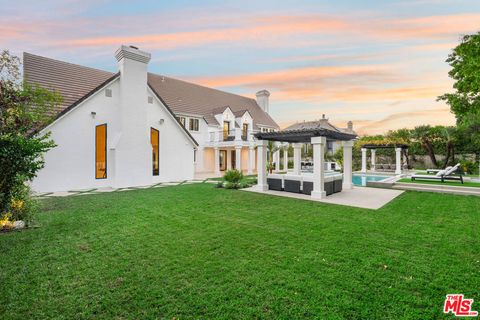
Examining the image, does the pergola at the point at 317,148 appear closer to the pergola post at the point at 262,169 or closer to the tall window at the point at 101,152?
the pergola post at the point at 262,169

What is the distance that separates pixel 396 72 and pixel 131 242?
1872 cm

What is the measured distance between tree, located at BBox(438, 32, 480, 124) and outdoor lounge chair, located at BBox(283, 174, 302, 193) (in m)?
11.6

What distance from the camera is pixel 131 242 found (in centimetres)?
553

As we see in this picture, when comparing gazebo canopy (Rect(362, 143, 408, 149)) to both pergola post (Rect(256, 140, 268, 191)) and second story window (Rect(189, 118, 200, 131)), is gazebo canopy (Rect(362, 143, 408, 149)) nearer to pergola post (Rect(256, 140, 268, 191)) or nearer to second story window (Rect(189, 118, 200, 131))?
pergola post (Rect(256, 140, 268, 191))

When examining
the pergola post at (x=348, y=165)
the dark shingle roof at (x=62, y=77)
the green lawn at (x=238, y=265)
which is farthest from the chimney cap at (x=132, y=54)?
the pergola post at (x=348, y=165)

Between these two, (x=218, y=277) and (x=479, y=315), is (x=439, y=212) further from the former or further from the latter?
(x=218, y=277)

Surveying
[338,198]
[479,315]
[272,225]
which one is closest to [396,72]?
[338,198]

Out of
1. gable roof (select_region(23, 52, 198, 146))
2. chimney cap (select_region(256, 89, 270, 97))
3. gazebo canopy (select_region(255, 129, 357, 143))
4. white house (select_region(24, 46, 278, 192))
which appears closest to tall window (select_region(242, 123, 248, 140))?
white house (select_region(24, 46, 278, 192))

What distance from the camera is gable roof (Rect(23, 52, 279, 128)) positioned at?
49.8ft

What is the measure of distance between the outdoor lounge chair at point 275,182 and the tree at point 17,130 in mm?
10085

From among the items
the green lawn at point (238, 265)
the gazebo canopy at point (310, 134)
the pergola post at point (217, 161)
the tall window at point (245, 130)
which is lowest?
the green lawn at point (238, 265)

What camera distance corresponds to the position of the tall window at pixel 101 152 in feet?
48.7

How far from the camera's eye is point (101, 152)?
15.1m

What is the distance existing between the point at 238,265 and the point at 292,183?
8.81 meters
